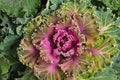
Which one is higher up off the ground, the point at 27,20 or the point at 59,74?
the point at 27,20

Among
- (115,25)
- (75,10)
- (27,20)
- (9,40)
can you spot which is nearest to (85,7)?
(75,10)

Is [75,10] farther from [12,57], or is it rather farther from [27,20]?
[12,57]

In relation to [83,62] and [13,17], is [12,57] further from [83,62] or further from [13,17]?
[83,62]

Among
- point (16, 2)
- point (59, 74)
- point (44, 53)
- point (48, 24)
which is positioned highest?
point (16, 2)

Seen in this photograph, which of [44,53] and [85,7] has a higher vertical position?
[85,7]

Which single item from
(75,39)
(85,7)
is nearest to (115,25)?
(85,7)

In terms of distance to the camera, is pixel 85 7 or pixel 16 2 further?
pixel 16 2

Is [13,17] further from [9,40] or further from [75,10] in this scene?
[75,10]

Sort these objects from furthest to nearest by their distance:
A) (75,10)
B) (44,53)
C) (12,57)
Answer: (12,57), (75,10), (44,53)

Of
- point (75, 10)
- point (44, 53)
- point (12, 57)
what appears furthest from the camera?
point (12, 57)

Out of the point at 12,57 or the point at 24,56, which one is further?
the point at 12,57
